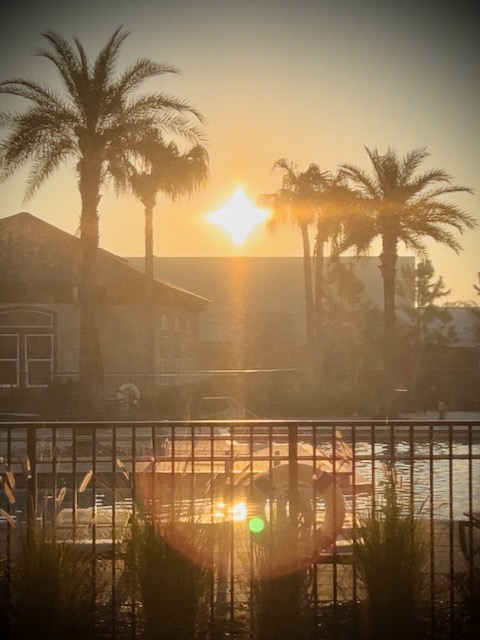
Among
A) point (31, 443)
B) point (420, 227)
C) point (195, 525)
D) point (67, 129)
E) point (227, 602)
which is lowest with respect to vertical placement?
point (227, 602)

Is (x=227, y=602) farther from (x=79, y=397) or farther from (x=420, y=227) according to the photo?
(x=420, y=227)

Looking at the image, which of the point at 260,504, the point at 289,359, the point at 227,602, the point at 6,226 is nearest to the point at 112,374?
the point at 6,226

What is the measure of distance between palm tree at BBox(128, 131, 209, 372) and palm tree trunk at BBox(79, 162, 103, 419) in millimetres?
2071

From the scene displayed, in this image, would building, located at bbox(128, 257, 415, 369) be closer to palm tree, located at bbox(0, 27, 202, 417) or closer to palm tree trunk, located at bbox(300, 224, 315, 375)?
palm tree trunk, located at bbox(300, 224, 315, 375)

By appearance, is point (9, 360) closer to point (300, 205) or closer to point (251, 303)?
point (300, 205)

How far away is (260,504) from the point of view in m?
11.1

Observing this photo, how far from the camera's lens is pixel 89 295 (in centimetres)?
3000

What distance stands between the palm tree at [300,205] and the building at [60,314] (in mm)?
5338

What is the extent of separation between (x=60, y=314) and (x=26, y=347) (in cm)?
176

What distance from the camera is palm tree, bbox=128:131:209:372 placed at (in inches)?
1288

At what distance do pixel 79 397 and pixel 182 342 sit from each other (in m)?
15.3

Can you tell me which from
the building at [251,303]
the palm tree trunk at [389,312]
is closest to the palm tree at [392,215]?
the palm tree trunk at [389,312]

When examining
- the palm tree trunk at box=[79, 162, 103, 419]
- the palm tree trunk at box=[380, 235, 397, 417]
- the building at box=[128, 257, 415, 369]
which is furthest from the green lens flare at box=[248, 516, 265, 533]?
the building at box=[128, 257, 415, 369]

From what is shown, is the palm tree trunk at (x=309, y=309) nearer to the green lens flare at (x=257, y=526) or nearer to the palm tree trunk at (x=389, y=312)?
the palm tree trunk at (x=389, y=312)
